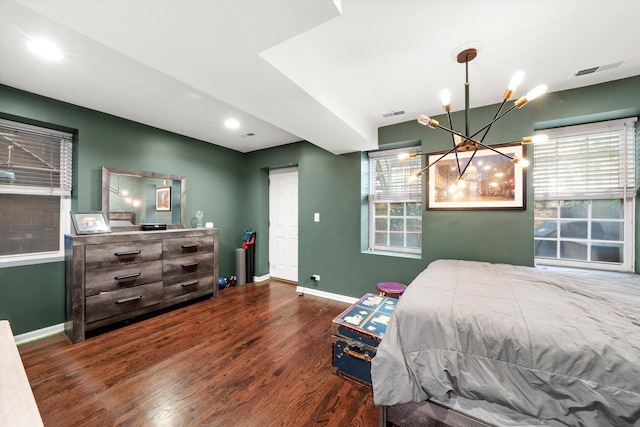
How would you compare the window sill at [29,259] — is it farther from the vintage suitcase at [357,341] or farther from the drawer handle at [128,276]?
the vintage suitcase at [357,341]

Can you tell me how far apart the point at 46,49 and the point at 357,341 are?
10.3ft

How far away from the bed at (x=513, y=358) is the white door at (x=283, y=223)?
295 cm

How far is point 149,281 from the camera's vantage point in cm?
283

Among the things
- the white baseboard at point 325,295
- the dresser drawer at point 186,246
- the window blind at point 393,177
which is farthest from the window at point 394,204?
the dresser drawer at point 186,246

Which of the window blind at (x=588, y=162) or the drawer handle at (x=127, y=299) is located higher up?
the window blind at (x=588, y=162)

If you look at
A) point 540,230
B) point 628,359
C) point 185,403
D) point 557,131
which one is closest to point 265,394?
point 185,403

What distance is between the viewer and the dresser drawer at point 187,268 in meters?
3.01

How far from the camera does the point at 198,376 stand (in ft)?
6.10

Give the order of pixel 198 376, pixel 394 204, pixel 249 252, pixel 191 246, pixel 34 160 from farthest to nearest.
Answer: pixel 249 252 → pixel 394 204 → pixel 191 246 → pixel 34 160 → pixel 198 376

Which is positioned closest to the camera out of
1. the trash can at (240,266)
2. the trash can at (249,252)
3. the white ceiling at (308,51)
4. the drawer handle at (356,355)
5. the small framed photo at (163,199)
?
the white ceiling at (308,51)

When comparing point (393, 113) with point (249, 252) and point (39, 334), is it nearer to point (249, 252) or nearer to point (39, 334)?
point (249, 252)

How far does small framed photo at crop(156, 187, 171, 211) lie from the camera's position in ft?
11.1

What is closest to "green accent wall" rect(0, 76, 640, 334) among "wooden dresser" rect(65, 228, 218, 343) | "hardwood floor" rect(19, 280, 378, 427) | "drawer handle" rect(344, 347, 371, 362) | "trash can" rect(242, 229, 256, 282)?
"trash can" rect(242, 229, 256, 282)

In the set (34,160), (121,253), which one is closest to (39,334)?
(121,253)
